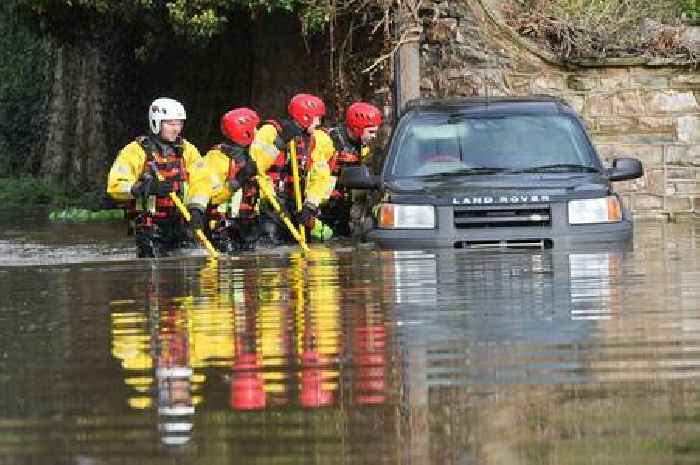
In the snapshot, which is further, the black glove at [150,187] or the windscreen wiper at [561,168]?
the black glove at [150,187]

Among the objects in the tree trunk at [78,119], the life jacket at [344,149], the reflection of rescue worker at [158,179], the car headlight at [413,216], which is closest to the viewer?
the car headlight at [413,216]

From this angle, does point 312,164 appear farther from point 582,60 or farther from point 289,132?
point 582,60

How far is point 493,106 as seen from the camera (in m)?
17.5

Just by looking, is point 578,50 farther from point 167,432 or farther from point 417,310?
point 167,432

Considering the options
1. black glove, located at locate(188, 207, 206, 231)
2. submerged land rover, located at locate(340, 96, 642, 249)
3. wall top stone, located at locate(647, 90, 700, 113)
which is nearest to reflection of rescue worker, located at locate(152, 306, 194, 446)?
submerged land rover, located at locate(340, 96, 642, 249)

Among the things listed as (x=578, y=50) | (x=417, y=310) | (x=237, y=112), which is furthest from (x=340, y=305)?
(x=578, y=50)

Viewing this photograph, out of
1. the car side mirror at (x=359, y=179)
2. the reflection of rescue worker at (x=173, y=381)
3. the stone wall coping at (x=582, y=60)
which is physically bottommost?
the reflection of rescue worker at (x=173, y=381)

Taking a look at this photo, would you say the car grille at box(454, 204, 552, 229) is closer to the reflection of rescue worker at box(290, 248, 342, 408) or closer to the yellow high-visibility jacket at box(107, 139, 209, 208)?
the reflection of rescue worker at box(290, 248, 342, 408)

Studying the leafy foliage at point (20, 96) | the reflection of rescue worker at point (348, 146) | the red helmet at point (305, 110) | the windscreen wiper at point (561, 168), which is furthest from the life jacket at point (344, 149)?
the leafy foliage at point (20, 96)

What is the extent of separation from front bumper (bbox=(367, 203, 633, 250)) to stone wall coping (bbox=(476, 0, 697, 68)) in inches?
293

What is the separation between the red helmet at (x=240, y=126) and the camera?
767 inches

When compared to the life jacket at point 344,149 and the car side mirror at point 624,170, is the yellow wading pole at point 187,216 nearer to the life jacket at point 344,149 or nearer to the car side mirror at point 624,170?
the life jacket at point 344,149

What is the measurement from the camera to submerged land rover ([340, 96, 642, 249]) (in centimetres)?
1589

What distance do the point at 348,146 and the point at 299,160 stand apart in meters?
1.46
